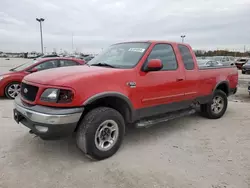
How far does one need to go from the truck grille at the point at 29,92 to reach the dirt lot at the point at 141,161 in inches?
37.4

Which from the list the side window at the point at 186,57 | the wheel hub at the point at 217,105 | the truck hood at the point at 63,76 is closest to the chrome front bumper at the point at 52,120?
the truck hood at the point at 63,76

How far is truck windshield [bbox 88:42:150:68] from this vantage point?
3.94 meters

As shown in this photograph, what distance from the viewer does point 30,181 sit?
288cm

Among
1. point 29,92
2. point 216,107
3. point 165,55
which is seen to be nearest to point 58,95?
point 29,92

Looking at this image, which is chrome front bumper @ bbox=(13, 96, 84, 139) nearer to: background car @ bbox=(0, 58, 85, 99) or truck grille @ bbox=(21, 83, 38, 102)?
truck grille @ bbox=(21, 83, 38, 102)

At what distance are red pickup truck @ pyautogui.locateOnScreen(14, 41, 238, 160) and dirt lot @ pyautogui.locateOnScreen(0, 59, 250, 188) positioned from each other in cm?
39

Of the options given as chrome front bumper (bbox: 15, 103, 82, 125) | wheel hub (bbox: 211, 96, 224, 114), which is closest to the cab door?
chrome front bumper (bbox: 15, 103, 82, 125)

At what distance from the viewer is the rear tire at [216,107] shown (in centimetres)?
557

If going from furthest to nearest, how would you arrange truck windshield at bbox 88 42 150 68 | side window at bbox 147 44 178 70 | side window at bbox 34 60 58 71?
side window at bbox 34 60 58 71, side window at bbox 147 44 178 70, truck windshield at bbox 88 42 150 68

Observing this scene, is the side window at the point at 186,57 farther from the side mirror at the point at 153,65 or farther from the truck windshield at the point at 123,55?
the side mirror at the point at 153,65

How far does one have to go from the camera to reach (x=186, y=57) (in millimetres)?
4797

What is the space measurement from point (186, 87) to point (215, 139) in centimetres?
117

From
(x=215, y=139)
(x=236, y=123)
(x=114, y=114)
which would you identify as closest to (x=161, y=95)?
(x=114, y=114)

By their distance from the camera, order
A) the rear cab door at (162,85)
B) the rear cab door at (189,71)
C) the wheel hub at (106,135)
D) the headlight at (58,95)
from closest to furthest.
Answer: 1. the headlight at (58,95)
2. the wheel hub at (106,135)
3. the rear cab door at (162,85)
4. the rear cab door at (189,71)
